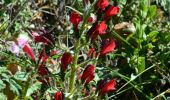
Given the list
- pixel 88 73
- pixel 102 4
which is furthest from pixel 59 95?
pixel 102 4

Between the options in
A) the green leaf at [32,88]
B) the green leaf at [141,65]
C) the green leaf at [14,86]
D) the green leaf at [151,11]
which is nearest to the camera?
the green leaf at [14,86]

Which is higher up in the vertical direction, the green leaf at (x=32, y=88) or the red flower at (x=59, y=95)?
the green leaf at (x=32, y=88)

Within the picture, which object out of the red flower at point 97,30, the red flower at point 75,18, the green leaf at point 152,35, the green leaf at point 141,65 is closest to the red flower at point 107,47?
the red flower at point 97,30

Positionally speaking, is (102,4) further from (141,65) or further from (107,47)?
(141,65)

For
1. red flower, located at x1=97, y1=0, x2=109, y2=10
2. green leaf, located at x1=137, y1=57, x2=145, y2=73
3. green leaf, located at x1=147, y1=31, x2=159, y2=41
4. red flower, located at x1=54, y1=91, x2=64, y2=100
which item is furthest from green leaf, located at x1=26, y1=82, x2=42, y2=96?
green leaf, located at x1=147, y1=31, x2=159, y2=41

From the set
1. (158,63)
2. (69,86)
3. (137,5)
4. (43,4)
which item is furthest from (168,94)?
(43,4)

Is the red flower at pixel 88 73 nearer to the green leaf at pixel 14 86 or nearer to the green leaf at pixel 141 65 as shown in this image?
the green leaf at pixel 14 86

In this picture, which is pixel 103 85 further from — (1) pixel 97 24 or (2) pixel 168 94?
(2) pixel 168 94

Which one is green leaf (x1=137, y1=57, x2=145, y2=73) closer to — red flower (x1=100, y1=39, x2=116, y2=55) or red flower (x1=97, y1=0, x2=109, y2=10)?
red flower (x1=100, y1=39, x2=116, y2=55)
